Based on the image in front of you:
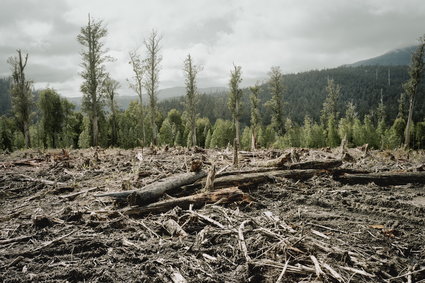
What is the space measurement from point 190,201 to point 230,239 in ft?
4.07

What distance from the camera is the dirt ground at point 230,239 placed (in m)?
2.56

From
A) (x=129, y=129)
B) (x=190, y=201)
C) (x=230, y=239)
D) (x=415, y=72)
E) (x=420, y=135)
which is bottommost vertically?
(x=420, y=135)

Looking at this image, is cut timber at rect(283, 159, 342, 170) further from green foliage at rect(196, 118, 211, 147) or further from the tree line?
green foliage at rect(196, 118, 211, 147)

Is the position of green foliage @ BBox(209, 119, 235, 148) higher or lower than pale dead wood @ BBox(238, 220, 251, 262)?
lower

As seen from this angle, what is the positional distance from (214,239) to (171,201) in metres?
1.24

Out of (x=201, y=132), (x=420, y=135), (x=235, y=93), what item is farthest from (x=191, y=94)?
(x=420, y=135)

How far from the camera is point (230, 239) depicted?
10.6 ft

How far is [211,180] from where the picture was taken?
4.77 m

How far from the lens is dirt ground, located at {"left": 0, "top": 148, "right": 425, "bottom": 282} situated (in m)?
2.56

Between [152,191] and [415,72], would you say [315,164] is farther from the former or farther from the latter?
[415,72]

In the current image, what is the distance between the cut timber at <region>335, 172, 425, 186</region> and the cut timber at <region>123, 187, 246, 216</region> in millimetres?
3021

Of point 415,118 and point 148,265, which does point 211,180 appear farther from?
point 415,118

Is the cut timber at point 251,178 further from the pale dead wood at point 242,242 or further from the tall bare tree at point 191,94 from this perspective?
the tall bare tree at point 191,94

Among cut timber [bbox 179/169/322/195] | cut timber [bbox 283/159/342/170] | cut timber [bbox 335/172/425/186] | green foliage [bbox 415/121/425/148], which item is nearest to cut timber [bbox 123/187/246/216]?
cut timber [bbox 179/169/322/195]
